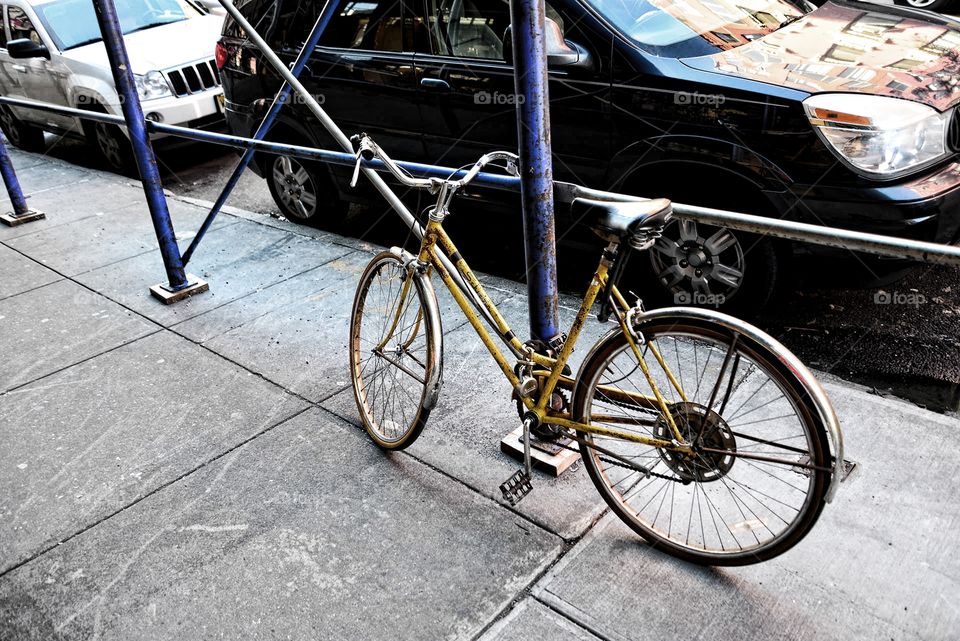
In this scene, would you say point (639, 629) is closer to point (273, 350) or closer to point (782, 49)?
point (273, 350)

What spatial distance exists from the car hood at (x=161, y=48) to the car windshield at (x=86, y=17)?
130 mm

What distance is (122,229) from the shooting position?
6.09 metres

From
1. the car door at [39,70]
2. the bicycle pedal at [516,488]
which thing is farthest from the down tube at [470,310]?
the car door at [39,70]

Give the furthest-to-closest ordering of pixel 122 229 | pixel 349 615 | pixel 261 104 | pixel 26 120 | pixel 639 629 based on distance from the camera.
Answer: pixel 26 120 < pixel 122 229 < pixel 261 104 < pixel 349 615 < pixel 639 629

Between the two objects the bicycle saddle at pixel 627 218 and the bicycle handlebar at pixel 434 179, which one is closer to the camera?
the bicycle saddle at pixel 627 218

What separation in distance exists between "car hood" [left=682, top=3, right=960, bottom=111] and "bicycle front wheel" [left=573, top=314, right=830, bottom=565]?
168 centimetres

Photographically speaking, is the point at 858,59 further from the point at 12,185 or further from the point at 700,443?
the point at 12,185

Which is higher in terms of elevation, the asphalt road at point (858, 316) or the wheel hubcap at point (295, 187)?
the wheel hubcap at point (295, 187)

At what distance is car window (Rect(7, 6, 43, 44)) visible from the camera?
8289 millimetres

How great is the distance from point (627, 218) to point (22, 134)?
975 cm

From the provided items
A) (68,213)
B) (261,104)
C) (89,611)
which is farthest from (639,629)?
(68,213)

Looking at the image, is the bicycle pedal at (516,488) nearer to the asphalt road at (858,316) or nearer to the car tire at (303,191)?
the asphalt road at (858,316)

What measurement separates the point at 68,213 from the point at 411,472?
5.00 m

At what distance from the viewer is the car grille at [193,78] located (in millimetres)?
7645
